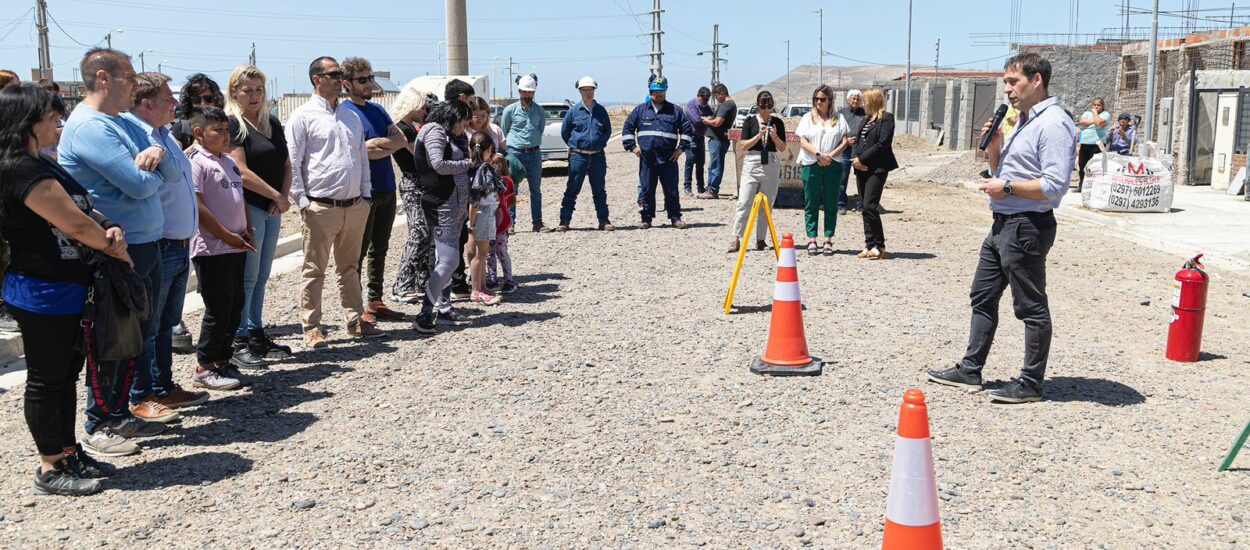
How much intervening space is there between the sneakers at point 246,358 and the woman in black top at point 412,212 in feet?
5.35

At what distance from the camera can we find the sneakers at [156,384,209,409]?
566 cm

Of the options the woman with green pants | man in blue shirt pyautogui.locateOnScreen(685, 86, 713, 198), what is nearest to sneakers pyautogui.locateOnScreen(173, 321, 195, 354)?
the woman with green pants

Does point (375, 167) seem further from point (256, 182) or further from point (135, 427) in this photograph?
point (135, 427)

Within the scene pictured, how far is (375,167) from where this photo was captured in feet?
25.3

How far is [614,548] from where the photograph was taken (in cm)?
395

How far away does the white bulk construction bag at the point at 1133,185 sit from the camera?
15250 millimetres

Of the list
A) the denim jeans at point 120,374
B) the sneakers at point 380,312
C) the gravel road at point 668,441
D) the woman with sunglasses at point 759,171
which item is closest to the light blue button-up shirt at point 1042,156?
the gravel road at point 668,441

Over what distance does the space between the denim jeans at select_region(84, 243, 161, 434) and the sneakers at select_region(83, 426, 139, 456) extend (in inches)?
1.8

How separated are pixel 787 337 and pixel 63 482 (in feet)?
12.7

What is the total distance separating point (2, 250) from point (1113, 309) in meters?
7.74

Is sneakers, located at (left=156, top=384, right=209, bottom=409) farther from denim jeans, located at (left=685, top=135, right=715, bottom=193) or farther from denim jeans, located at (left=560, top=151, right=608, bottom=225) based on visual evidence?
denim jeans, located at (left=685, top=135, right=715, bottom=193)

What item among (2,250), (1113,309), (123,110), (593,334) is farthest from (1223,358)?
(2,250)

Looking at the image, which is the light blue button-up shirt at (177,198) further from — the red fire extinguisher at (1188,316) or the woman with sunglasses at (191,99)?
the red fire extinguisher at (1188,316)

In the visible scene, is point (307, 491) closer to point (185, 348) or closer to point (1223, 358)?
point (185, 348)
